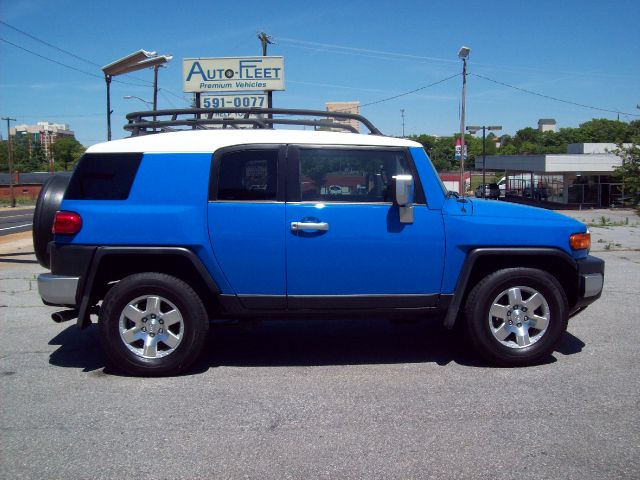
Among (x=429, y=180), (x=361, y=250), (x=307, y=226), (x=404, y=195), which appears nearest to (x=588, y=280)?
(x=429, y=180)

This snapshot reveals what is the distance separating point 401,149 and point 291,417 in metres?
2.37

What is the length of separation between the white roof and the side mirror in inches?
19.0

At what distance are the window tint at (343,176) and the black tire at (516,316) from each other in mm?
1151

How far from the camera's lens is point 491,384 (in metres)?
4.74

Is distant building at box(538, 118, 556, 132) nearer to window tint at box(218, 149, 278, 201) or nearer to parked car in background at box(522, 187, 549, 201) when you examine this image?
parked car in background at box(522, 187, 549, 201)

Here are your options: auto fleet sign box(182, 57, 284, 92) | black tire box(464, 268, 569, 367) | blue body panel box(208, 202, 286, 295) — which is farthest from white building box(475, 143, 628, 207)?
blue body panel box(208, 202, 286, 295)

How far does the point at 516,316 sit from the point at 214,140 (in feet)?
9.57

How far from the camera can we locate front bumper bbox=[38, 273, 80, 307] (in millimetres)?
4859

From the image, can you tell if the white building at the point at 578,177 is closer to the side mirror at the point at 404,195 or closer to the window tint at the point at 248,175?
the side mirror at the point at 404,195

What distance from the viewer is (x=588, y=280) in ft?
16.8

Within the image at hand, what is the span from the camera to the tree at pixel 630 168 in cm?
3334

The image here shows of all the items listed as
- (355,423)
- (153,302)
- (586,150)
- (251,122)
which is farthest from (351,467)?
(586,150)

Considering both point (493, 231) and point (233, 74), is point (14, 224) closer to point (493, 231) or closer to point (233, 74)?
point (233, 74)

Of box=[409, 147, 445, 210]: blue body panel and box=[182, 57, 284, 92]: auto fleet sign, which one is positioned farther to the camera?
box=[182, 57, 284, 92]: auto fleet sign
